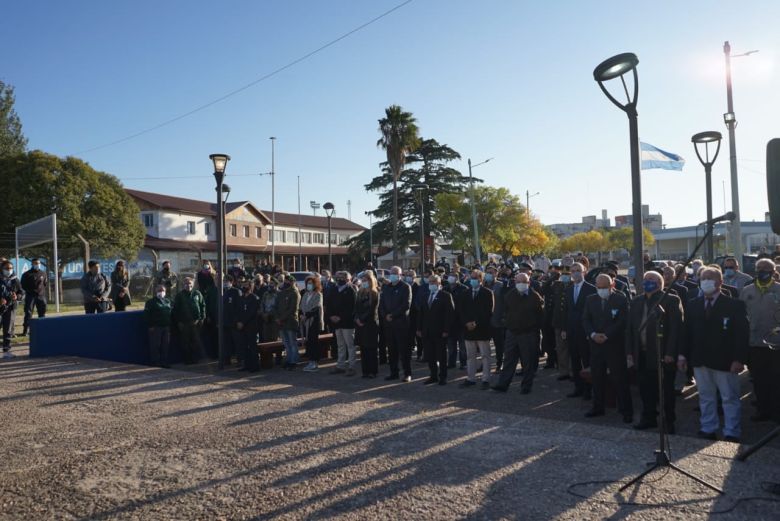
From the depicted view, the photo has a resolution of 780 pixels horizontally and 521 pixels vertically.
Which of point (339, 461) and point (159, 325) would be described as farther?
point (159, 325)

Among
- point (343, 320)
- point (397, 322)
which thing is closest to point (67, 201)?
point (343, 320)

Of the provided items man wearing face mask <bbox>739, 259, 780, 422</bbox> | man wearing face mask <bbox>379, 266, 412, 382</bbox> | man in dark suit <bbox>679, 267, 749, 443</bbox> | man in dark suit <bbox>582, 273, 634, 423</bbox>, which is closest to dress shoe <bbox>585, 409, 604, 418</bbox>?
man in dark suit <bbox>582, 273, 634, 423</bbox>

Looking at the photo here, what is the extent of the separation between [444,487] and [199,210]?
176ft

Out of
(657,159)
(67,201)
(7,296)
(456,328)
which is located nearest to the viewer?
(657,159)

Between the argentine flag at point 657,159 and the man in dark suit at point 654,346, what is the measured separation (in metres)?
2.09

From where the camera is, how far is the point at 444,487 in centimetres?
489

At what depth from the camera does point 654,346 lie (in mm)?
6734

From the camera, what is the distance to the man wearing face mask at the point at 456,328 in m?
10.5

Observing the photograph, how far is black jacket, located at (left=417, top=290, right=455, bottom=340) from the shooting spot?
32.2ft

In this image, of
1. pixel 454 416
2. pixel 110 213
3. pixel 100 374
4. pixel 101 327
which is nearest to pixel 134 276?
pixel 110 213

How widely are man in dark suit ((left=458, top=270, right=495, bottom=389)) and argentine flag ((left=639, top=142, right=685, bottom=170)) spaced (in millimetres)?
3144

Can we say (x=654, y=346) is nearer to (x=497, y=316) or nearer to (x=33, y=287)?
(x=497, y=316)

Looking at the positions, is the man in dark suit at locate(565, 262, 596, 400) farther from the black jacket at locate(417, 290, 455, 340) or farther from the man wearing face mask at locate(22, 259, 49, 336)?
the man wearing face mask at locate(22, 259, 49, 336)

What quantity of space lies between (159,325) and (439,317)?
20.9ft
